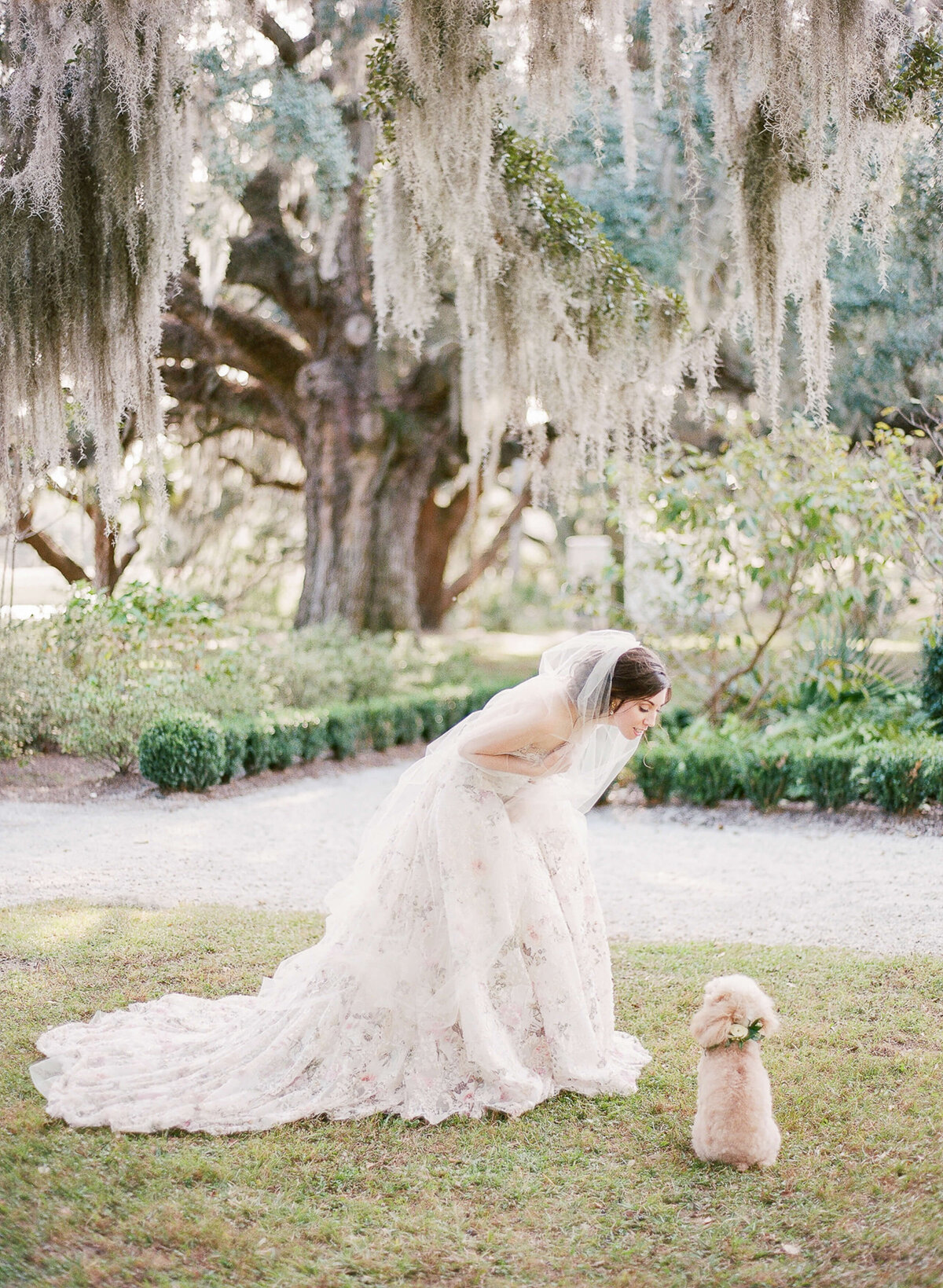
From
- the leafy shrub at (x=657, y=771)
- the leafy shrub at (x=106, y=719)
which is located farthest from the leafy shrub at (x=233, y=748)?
the leafy shrub at (x=657, y=771)

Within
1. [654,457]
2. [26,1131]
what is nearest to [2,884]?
[26,1131]

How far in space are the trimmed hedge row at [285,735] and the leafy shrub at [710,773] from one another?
2.80m

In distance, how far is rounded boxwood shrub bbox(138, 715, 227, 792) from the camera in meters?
7.31

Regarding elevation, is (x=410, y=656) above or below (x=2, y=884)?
above

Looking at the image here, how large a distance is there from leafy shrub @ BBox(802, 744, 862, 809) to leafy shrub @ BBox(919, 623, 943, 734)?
2.60 ft

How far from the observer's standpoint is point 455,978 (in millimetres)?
3248

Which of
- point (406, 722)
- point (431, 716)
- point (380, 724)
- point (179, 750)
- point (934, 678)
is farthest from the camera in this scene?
point (431, 716)

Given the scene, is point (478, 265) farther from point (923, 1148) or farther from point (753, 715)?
point (923, 1148)

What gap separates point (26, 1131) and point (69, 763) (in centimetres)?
547

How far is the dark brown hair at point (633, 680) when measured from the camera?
3.32m

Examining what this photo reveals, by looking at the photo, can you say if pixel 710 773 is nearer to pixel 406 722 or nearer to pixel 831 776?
pixel 831 776

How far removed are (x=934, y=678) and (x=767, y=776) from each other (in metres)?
1.38

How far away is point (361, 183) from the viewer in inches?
373

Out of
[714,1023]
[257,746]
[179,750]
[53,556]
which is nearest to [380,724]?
[257,746]
